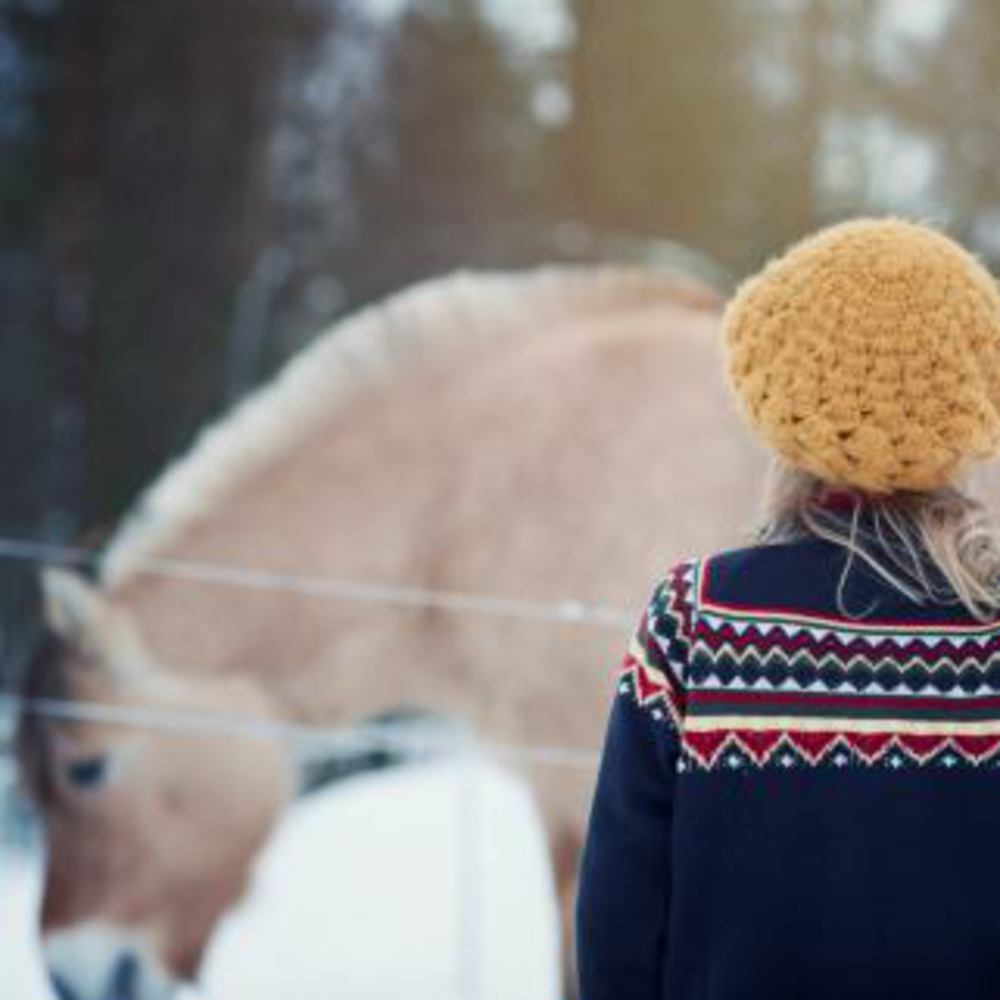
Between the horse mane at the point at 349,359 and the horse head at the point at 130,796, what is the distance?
0.16 metres

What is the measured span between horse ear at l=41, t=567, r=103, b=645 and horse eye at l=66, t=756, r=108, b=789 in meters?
0.21

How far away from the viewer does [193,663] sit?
274 cm

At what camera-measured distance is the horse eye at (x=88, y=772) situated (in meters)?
2.72

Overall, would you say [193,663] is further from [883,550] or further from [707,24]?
[883,550]

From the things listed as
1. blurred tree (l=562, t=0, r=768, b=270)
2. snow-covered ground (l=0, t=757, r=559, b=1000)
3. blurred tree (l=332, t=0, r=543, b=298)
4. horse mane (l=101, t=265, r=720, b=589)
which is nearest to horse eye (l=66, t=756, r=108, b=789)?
snow-covered ground (l=0, t=757, r=559, b=1000)

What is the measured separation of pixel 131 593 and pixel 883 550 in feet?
6.07

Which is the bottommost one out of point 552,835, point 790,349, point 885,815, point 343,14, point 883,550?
point 552,835

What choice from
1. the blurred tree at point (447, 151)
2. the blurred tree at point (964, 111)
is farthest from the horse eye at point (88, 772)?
the blurred tree at point (964, 111)

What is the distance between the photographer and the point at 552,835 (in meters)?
2.64

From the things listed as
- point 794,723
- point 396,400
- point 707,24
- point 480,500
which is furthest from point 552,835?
point 794,723

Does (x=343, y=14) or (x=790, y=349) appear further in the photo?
(x=343, y=14)

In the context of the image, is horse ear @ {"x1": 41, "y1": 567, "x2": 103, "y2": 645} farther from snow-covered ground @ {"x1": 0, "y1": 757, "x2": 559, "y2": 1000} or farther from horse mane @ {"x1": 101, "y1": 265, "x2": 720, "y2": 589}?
snow-covered ground @ {"x1": 0, "y1": 757, "x2": 559, "y2": 1000}

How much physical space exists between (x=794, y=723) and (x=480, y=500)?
1.66 metres

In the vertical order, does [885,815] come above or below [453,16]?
below
